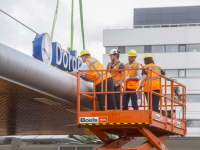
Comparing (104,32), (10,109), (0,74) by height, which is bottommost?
(10,109)

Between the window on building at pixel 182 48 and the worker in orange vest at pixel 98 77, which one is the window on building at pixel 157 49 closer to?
the window on building at pixel 182 48

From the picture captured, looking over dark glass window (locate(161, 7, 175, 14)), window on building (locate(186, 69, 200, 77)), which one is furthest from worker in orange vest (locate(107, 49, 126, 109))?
dark glass window (locate(161, 7, 175, 14))

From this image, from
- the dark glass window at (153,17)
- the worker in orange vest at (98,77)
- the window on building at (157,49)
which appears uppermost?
the dark glass window at (153,17)

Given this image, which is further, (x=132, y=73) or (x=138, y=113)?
(x=132, y=73)

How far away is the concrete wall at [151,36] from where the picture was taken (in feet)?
178

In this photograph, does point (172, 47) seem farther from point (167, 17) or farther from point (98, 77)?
point (98, 77)

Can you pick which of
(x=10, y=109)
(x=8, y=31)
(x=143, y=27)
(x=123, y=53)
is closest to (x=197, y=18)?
(x=143, y=27)

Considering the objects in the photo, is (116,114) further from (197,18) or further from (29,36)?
(197,18)

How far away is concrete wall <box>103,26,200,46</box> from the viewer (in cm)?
5438

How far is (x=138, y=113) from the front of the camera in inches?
415

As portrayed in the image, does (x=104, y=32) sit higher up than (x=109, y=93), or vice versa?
(x=104, y=32)

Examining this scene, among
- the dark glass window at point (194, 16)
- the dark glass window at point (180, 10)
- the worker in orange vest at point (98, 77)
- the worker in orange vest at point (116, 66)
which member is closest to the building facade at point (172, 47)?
the dark glass window at point (194, 16)

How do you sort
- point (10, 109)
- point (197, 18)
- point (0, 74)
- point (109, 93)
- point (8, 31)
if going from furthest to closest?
point (197, 18) < point (10, 109) < point (109, 93) < point (8, 31) < point (0, 74)

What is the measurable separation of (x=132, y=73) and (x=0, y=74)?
4.10m
